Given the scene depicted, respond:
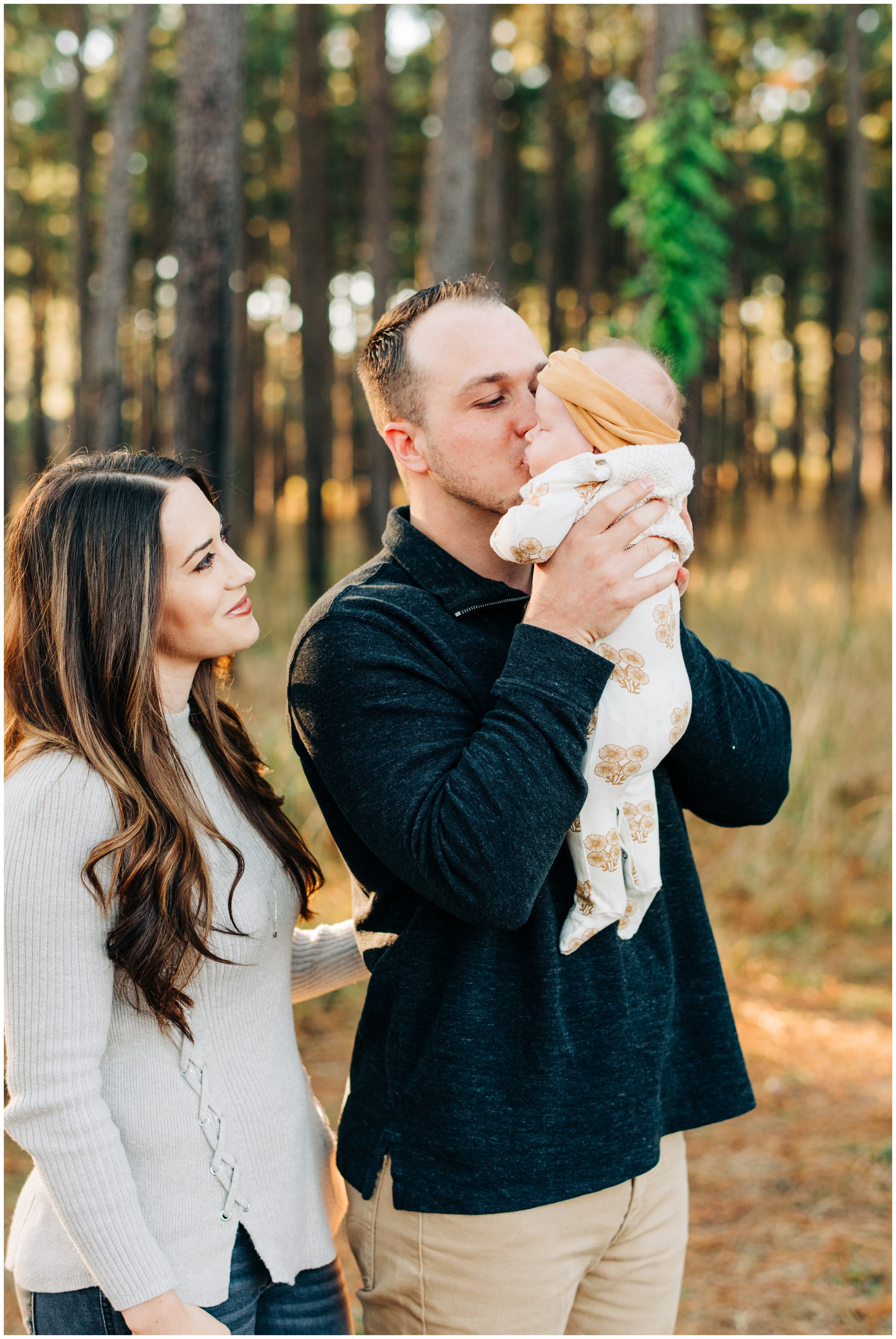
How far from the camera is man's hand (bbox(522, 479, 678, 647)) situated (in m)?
1.54

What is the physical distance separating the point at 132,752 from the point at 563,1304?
113cm

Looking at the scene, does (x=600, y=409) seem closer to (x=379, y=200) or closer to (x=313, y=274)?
(x=379, y=200)

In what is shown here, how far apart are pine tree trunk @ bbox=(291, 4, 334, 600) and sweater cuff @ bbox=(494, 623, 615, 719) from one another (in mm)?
10328

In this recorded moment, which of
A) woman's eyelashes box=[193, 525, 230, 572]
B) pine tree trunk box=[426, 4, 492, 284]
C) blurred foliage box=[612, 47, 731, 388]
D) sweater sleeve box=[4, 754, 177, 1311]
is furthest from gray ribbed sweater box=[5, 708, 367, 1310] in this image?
pine tree trunk box=[426, 4, 492, 284]

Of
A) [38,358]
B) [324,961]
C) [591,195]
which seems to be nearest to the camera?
[324,961]

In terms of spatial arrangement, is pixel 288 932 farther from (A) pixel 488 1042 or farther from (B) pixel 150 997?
(A) pixel 488 1042

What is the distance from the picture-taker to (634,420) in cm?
173

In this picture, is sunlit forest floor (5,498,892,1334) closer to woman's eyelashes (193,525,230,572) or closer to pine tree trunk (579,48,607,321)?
woman's eyelashes (193,525,230,572)

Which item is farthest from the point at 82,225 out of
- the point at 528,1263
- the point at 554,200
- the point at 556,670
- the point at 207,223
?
the point at 528,1263

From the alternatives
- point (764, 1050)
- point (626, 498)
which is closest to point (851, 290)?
point (764, 1050)

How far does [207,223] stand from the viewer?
5582mm

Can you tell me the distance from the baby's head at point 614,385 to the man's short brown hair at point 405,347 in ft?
0.68

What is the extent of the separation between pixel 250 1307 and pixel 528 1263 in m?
0.46

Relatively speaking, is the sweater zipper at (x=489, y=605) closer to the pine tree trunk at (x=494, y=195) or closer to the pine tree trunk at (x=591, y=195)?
the pine tree trunk at (x=494, y=195)
